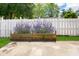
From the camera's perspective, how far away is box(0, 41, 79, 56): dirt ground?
3.34m

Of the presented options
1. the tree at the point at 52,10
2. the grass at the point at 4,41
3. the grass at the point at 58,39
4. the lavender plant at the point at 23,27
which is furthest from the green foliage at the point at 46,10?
the grass at the point at 4,41

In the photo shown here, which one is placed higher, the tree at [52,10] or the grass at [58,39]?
the tree at [52,10]

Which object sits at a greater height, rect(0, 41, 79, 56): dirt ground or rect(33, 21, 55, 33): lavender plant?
rect(33, 21, 55, 33): lavender plant

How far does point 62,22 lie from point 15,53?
0.69m

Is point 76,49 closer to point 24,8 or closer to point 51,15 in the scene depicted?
point 51,15

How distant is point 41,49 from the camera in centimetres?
339

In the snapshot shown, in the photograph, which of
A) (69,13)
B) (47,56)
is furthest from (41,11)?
(47,56)

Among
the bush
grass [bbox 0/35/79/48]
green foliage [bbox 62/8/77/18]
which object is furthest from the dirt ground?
green foliage [bbox 62/8/77/18]

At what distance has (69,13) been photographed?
340 cm

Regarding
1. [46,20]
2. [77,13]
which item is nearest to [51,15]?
[46,20]

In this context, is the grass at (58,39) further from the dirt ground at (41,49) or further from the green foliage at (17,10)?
the green foliage at (17,10)

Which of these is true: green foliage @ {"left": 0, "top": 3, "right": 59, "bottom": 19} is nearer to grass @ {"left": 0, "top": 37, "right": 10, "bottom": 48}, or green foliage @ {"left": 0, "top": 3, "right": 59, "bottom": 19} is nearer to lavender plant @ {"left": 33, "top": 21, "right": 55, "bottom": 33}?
lavender plant @ {"left": 33, "top": 21, "right": 55, "bottom": 33}

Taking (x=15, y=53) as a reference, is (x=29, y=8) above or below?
above

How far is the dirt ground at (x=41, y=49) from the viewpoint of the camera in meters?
3.34
